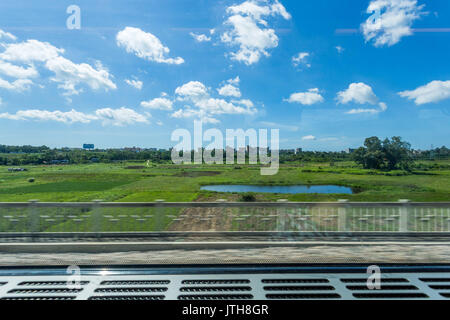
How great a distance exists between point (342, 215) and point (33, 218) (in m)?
3.73

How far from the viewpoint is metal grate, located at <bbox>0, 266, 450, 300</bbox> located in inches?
51.1

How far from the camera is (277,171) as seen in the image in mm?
2559

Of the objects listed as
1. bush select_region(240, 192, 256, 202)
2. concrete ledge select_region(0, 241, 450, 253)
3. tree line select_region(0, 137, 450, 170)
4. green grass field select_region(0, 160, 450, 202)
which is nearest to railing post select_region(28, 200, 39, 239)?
green grass field select_region(0, 160, 450, 202)

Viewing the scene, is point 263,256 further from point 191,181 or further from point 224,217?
point 191,181

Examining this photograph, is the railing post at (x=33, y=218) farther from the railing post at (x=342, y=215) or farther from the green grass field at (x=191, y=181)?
Result: the railing post at (x=342, y=215)

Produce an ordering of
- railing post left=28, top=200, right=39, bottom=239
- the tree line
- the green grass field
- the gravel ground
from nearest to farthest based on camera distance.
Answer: the gravel ground, the tree line, the green grass field, railing post left=28, top=200, right=39, bottom=239

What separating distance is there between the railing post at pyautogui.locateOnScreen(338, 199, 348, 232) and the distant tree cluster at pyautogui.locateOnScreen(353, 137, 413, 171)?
0.66m

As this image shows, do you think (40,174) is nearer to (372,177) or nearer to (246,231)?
(246,231)

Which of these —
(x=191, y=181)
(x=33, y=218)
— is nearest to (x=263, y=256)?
(x=191, y=181)

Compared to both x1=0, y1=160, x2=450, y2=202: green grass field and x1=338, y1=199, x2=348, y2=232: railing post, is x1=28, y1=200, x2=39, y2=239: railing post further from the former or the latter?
x1=338, y1=199, x2=348, y2=232: railing post

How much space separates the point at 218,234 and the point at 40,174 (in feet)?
6.96

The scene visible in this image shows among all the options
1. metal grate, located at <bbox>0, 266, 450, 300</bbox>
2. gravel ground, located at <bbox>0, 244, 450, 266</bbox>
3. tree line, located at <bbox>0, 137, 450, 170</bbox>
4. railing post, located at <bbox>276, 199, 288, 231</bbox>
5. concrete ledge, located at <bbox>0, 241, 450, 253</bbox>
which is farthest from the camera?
railing post, located at <bbox>276, 199, 288, 231</bbox>
